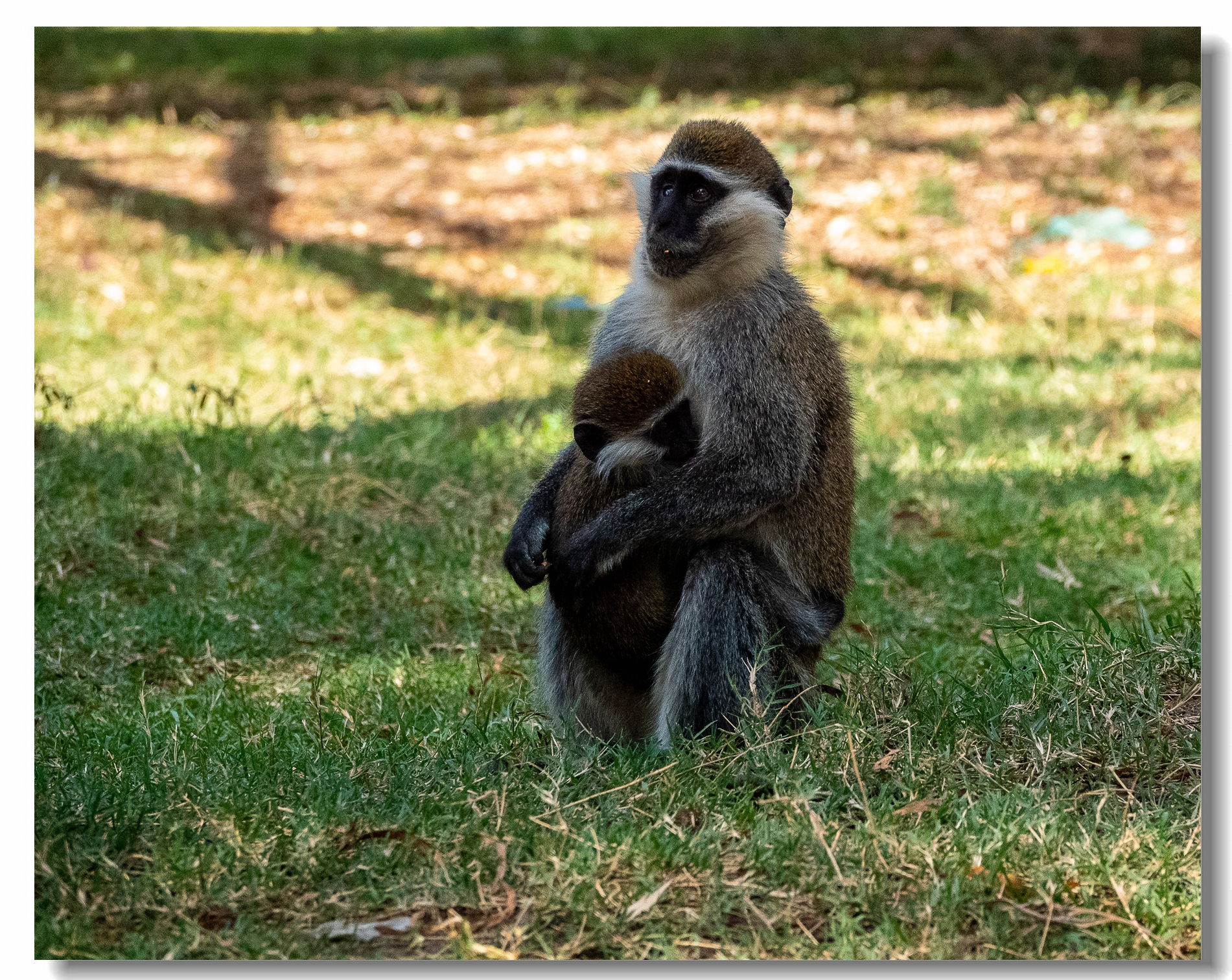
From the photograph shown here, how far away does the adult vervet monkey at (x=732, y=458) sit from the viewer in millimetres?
3826

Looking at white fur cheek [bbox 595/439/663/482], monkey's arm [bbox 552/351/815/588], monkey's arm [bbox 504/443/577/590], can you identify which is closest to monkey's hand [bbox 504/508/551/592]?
monkey's arm [bbox 504/443/577/590]

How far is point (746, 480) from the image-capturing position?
3.81 meters

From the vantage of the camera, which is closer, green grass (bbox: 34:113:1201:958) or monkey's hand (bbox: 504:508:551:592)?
green grass (bbox: 34:113:1201:958)

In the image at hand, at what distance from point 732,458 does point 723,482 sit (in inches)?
2.8

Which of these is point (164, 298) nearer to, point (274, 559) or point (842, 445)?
point (274, 559)

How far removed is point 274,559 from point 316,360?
272 centimetres

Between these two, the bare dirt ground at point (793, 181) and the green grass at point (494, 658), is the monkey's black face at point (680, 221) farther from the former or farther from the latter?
the bare dirt ground at point (793, 181)

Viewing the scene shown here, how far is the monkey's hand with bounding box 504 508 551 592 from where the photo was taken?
13.5 feet

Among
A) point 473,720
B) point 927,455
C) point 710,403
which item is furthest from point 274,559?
point 927,455

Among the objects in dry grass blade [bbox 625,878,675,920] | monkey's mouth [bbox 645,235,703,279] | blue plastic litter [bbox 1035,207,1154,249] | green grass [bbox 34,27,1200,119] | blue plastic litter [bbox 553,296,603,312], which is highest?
green grass [bbox 34,27,1200,119]

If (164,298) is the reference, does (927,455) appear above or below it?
below

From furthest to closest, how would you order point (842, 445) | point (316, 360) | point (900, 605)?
point (316, 360) → point (900, 605) → point (842, 445)

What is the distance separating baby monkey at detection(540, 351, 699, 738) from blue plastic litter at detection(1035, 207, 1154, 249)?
679 cm

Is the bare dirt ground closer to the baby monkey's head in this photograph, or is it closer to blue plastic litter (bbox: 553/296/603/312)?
blue plastic litter (bbox: 553/296/603/312)
